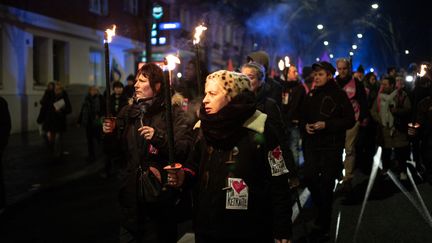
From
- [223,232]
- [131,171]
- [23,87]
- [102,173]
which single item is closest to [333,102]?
[131,171]

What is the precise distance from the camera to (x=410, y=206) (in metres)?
7.23

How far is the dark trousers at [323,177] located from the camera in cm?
581

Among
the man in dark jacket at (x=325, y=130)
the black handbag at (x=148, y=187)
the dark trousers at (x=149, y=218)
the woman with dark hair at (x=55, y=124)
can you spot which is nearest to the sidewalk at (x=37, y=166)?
the woman with dark hair at (x=55, y=124)

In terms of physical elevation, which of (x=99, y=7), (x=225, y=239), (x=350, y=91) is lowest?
(x=225, y=239)

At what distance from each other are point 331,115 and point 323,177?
73cm

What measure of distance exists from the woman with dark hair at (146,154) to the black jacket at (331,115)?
250cm

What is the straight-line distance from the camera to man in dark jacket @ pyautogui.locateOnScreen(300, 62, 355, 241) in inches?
235

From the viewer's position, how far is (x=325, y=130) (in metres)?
5.99

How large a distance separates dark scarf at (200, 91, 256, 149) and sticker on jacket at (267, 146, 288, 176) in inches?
9.1

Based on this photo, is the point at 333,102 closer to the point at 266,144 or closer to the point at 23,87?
the point at 266,144

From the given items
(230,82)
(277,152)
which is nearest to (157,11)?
(230,82)

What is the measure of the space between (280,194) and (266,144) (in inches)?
12.3

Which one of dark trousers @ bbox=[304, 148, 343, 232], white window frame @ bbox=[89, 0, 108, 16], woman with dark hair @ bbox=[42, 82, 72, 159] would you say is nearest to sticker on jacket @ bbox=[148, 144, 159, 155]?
dark trousers @ bbox=[304, 148, 343, 232]

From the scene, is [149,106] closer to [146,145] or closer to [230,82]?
[146,145]
